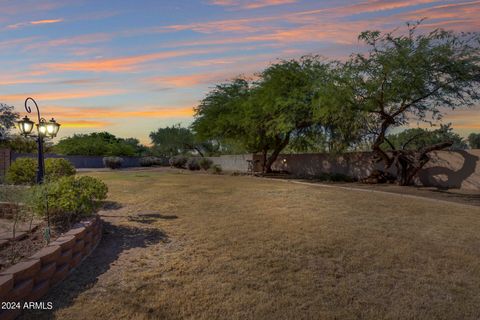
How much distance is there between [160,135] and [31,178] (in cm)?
6598

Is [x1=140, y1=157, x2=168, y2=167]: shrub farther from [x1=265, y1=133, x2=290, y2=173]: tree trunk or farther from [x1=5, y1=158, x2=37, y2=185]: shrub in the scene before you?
[x1=5, y1=158, x2=37, y2=185]: shrub

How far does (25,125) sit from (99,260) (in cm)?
1065

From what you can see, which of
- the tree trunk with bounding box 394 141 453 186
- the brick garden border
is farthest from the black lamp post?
the tree trunk with bounding box 394 141 453 186

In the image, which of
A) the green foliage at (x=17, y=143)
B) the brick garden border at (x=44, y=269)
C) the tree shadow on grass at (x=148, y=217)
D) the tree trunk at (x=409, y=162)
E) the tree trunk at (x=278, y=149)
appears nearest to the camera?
the brick garden border at (x=44, y=269)

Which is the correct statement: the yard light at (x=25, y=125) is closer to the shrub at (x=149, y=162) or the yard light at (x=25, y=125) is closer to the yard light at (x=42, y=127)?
the yard light at (x=42, y=127)

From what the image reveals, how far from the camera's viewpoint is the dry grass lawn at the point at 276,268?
432cm

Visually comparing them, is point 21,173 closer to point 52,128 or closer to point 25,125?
point 25,125

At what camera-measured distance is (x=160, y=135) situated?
79812 mm

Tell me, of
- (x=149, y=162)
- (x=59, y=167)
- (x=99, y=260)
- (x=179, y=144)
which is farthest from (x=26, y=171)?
(x=179, y=144)

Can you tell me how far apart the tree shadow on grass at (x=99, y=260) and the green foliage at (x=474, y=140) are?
205ft

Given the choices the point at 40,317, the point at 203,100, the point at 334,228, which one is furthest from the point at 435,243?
the point at 203,100

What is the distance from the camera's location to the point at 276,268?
17.9ft

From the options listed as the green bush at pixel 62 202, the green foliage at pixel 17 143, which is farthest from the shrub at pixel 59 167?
the green foliage at pixel 17 143

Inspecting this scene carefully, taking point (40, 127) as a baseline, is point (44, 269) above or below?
below
